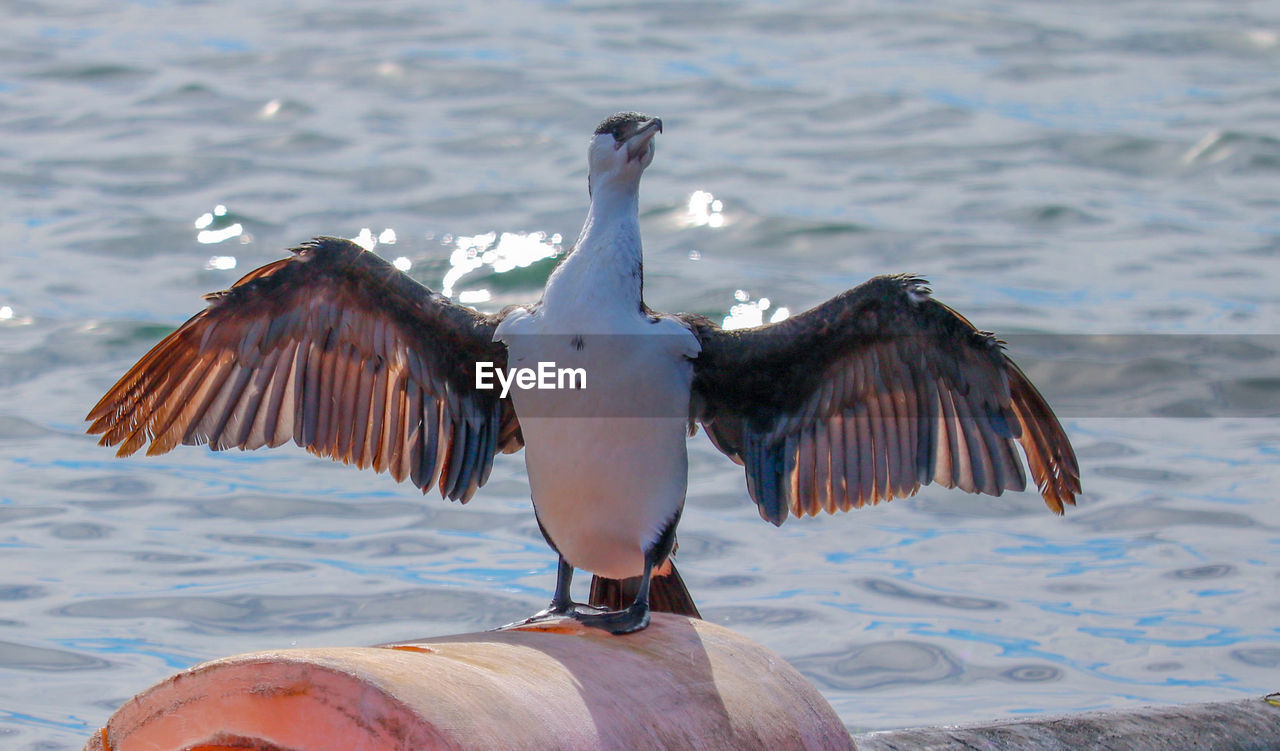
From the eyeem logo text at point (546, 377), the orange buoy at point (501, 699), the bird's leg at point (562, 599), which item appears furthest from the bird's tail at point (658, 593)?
the eyeem logo text at point (546, 377)

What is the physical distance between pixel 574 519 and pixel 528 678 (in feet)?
4.01

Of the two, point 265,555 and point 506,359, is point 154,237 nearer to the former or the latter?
point 265,555

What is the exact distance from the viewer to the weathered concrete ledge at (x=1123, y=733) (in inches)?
201

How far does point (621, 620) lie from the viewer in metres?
4.76

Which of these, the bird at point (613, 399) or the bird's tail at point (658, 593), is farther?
the bird's tail at point (658, 593)

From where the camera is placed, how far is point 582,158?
1448 centimetres

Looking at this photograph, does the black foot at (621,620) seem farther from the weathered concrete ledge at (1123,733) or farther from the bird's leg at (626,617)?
the weathered concrete ledge at (1123,733)

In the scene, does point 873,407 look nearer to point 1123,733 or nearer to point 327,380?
point 1123,733

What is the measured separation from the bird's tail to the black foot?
596 mm

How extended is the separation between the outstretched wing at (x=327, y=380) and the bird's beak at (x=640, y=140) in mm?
801

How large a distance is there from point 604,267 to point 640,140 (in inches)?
18.3

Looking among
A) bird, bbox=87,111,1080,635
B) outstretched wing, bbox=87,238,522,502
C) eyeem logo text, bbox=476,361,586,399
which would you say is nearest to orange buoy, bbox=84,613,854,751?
bird, bbox=87,111,1080,635

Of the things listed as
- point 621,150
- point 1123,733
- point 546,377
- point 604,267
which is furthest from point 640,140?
point 1123,733

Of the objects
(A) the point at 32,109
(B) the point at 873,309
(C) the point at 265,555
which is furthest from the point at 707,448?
(A) the point at 32,109
